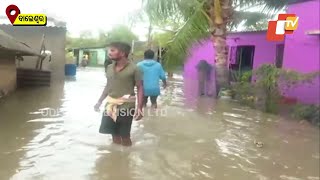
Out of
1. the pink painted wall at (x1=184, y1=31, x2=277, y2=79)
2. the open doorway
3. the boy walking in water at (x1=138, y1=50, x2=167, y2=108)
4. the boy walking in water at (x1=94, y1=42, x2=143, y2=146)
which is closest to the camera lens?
the boy walking in water at (x1=94, y1=42, x2=143, y2=146)

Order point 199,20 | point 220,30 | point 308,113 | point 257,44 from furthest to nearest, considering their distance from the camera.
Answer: point 257,44, point 199,20, point 220,30, point 308,113

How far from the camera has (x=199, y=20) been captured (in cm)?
1342

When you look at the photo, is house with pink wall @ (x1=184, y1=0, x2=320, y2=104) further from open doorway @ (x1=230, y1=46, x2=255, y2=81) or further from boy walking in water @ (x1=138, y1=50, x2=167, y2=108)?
boy walking in water @ (x1=138, y1=50, x2=167, y2=108)

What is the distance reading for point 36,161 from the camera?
529 cm

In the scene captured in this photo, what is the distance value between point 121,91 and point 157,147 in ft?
4.14

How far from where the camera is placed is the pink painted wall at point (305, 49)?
35.5 feet

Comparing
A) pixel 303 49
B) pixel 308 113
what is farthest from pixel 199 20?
pixel 308 113

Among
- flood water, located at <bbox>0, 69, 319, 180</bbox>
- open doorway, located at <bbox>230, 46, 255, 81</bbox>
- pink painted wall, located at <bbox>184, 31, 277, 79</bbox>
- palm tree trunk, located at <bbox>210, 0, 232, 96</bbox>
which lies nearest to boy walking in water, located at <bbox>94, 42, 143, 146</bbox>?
flood water, located at <bbox>0, 69, 319, 180</bbox>

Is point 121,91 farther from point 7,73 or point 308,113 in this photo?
point 7,73

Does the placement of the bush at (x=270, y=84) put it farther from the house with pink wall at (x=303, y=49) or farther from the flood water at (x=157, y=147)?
the flood water at (x=157, y=147)

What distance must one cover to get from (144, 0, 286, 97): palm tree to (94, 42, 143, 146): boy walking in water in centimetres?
767

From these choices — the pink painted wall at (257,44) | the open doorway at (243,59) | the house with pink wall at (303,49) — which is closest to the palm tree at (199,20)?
the house with pink wall at (303,49)

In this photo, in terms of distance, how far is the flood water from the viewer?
16.9 ft

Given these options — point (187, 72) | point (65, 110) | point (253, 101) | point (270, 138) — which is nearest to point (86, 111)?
point (65, 110)
